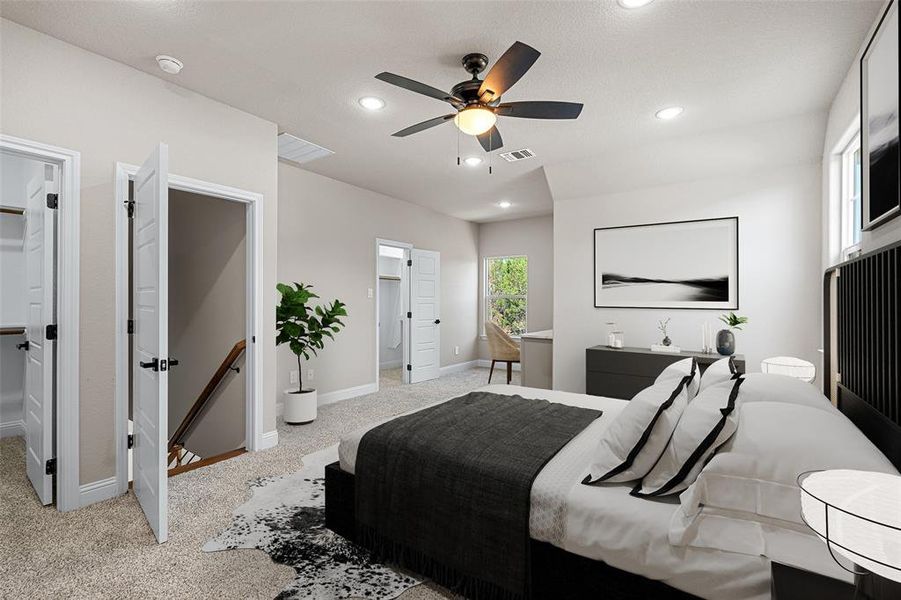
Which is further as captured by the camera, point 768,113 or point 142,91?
point 768,113

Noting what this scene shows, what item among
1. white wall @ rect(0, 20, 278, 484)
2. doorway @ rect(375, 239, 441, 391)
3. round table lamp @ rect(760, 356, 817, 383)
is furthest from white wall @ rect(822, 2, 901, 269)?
doorway @ rect(375, 239, 441, 391)

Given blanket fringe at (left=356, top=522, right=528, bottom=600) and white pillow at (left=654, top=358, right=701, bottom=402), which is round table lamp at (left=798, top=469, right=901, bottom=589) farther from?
white pillow at (left=654, top=358, right=701, bottom=402)

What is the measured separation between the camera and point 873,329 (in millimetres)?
1718

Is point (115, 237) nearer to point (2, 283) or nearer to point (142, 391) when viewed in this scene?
point (142, 391)

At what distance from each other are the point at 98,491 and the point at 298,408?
5.76ft

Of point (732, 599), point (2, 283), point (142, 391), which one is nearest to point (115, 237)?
point (142, 391)

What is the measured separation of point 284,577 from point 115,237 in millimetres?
2238

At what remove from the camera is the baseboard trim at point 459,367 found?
7202 millimetres

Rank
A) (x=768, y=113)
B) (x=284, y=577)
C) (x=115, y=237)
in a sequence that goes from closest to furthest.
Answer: (x=284, y=577), (x=115, y=237), (x=768, y=113)

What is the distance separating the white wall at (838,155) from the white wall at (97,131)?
13.2ft

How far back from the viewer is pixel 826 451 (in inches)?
47.2

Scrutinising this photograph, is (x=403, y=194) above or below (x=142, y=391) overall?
above

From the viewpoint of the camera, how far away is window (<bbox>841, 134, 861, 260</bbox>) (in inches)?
119

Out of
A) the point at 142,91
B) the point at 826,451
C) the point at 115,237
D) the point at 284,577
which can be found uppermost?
the point at 142,91
